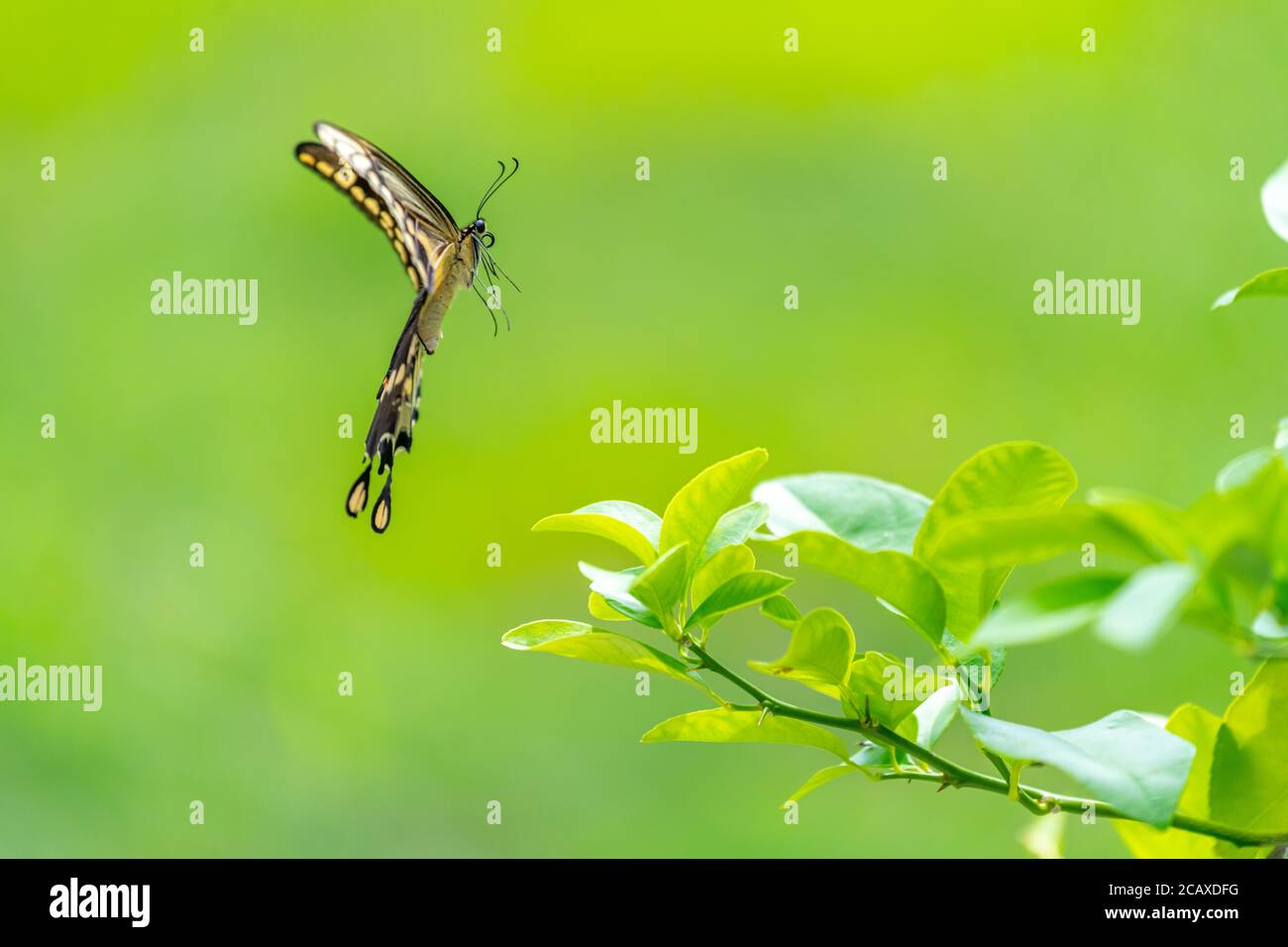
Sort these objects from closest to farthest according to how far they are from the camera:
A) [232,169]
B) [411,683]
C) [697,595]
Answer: [697,595] → [411,683] → [232,169]

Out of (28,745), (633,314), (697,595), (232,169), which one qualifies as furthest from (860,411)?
(697,595)

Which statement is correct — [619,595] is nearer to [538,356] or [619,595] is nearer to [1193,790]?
[1193,790]

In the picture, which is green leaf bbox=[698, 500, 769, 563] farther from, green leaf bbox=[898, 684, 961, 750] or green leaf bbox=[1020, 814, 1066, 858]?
green leaf bbox=[1020, 814, 1066, 858]

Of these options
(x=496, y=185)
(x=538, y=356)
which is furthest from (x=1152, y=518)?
(x=538, y=356)

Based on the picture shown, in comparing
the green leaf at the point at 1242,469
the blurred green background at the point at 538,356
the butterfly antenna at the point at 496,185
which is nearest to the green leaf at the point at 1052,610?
the green leaf at the point at 1242,469

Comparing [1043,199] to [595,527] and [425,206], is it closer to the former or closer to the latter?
[425,206]
